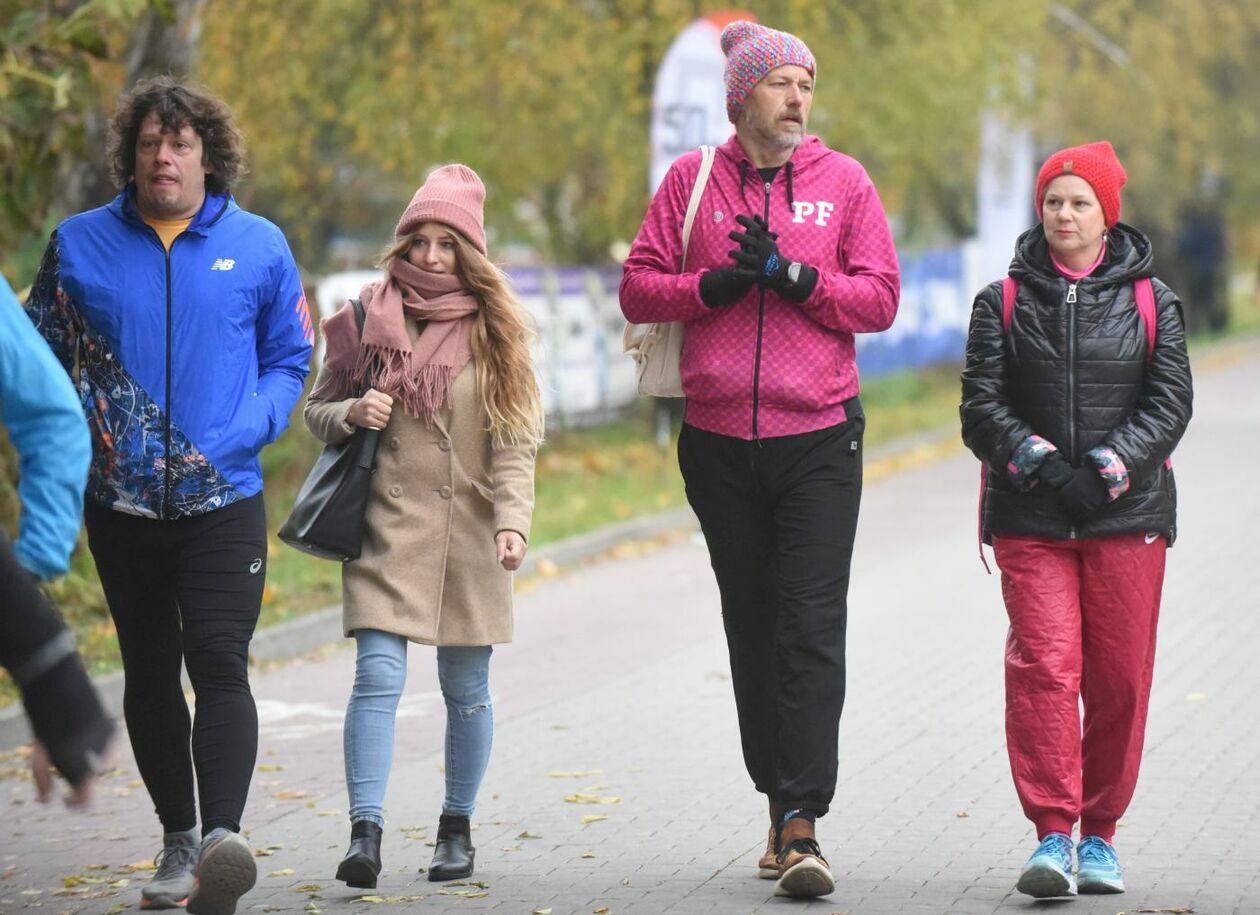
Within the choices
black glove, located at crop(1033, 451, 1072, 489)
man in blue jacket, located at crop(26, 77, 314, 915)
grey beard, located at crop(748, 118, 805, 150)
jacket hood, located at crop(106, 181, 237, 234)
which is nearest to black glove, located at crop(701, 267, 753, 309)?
grey beard, located at crop(748, 118, 805, 150)

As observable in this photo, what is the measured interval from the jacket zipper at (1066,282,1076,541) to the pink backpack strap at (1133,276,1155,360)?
0.55 ft

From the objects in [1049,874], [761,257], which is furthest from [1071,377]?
[1049,874]

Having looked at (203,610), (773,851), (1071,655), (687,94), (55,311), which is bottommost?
(773,851)

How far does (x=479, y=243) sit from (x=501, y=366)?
33 cm

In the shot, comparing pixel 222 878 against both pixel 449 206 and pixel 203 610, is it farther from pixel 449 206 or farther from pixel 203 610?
pixel 449 206

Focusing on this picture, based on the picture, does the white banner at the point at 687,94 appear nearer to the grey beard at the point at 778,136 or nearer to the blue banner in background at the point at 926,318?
the blue banner in background at the point at 926,318

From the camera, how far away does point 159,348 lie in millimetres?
5176

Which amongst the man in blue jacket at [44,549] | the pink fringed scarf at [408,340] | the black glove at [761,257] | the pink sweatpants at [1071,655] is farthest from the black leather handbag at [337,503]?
the pink sweatpants at [1071,655]

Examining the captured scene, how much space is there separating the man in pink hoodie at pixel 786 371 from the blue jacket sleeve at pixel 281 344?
82 centimetres

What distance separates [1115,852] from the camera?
555 cm

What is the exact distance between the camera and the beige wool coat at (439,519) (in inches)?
215

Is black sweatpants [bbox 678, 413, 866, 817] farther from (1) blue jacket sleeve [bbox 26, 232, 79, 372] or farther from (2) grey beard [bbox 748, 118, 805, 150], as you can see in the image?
(1) blue jacket sleeve [bbox 26, 232, 79, 372]

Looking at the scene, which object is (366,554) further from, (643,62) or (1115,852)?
(643,62)

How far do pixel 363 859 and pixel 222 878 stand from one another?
1.68ft
